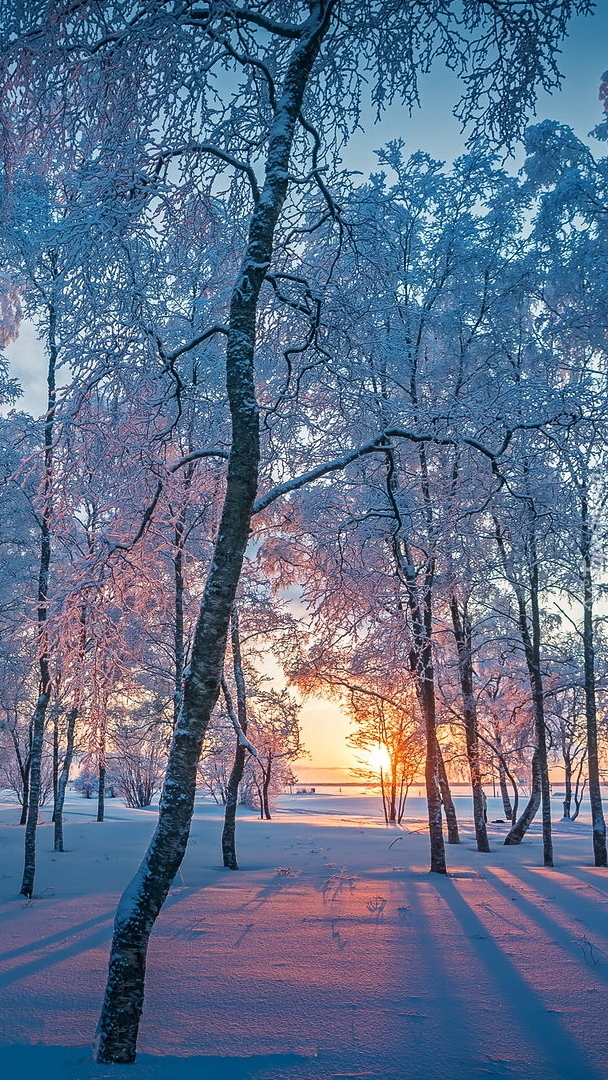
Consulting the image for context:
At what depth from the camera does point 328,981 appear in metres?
4.96

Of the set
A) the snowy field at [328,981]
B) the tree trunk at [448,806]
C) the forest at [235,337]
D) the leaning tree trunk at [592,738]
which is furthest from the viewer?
the tree trunk at [448,806]

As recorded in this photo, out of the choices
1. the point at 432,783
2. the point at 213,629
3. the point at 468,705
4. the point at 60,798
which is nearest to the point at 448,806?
the point at 468,705

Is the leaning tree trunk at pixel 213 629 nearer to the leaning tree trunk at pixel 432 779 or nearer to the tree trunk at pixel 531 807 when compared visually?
the leaning tree trunk at pixel 432 779

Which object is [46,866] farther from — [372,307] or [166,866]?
[372,307]

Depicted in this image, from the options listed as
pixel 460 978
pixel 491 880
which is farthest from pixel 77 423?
pixel 491 880

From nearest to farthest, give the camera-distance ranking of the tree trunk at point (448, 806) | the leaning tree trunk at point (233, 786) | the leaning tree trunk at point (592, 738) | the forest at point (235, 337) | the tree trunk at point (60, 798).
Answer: the forest at point (235, 337), the leaning tree trunk at point (233, 786), the leaning tree trunk at point (592, 738), the tree trunk at point (448, 806), the tree trunk at point (60, 798)

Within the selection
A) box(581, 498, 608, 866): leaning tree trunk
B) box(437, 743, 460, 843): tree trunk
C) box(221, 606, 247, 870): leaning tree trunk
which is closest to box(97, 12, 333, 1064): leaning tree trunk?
box(221, 606, 247, 870): leaning tree trunk

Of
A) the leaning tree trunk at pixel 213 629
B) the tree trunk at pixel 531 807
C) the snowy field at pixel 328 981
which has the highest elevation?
the leaning tree trunk at pixel 213 629

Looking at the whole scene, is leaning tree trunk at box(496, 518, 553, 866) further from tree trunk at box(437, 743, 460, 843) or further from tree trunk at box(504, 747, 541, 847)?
tree trunk at box(437, 743, 460, 843)

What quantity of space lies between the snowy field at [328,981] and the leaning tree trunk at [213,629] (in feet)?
1.21

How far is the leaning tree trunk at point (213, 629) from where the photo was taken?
12.3 ft

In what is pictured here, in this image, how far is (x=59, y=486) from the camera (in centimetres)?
620

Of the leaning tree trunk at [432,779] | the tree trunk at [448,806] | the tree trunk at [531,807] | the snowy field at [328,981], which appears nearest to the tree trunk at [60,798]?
the snowy field at [328,981]

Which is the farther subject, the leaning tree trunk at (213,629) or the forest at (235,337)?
the forest at (235,337)
